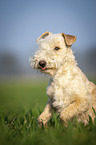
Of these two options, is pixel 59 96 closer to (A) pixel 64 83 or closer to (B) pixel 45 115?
(A) pixel 64 83

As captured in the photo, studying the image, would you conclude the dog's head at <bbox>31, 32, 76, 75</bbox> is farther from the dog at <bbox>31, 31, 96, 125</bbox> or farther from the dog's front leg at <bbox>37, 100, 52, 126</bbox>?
the dog's front leg at <bbox>37, 100, 52, 126</bbox>

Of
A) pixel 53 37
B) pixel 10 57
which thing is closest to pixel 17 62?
pixel 10 57

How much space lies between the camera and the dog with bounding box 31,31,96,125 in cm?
341

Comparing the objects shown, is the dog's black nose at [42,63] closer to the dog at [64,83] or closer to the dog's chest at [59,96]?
the dog at [64,83]

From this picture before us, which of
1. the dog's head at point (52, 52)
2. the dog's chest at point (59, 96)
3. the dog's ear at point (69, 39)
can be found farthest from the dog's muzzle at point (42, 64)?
the dog's ear at point (69, 39)

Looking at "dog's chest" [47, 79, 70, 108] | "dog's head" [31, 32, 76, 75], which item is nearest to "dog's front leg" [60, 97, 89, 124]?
"dog's chest" [47, 79, 70, 108]

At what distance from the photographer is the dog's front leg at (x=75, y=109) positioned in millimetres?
3246

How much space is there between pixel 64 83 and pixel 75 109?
62 cm

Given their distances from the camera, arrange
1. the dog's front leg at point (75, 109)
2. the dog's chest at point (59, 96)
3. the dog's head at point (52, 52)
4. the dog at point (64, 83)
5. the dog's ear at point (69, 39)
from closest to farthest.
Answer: the dog's front leg at point (75, 109) → the dog at point (64, 83) → the dog's chest at point (59, 96) → the dog's head at point (52, 52) → the dog's ear at point (69, 39)

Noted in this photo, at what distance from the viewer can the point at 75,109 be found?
3275 millimetres

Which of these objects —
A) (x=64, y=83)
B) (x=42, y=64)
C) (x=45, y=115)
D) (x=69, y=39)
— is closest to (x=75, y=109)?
(x=64, y=83)

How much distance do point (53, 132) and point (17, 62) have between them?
96592 mm

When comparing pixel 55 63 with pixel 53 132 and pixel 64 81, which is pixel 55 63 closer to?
pixel 64 81

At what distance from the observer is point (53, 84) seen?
3781mm
